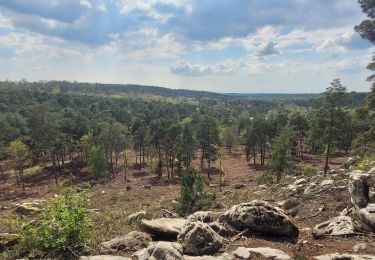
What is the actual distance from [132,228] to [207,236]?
556 centimetres

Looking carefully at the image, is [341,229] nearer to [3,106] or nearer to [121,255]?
[121,255]

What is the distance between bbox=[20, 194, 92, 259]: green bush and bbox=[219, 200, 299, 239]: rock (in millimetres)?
5434

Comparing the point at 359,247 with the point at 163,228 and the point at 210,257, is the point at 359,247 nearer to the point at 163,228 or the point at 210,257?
the point at 210,257

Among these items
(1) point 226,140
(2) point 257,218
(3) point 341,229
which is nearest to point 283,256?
(2) point 257,218

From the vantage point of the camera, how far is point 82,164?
84.6 m

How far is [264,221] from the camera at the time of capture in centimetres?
1258

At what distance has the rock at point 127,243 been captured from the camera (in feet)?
37.8

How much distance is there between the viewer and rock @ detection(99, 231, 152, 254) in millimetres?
11516

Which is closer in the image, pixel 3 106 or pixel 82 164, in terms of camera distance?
pixel 82 164

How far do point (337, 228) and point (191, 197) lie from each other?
13.0 metres

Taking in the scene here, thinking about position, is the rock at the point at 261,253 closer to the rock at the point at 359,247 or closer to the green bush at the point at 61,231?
the rock at the point at 359,247

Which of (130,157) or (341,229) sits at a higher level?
(341,229)

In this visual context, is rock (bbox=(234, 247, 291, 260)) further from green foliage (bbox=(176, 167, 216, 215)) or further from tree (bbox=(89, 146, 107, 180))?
tree (bbox=(89, 146, 107, 180))

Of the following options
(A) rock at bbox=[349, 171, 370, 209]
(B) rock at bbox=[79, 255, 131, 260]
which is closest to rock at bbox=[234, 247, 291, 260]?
(B) rock at bbox=[79, 255, 131, 260]
